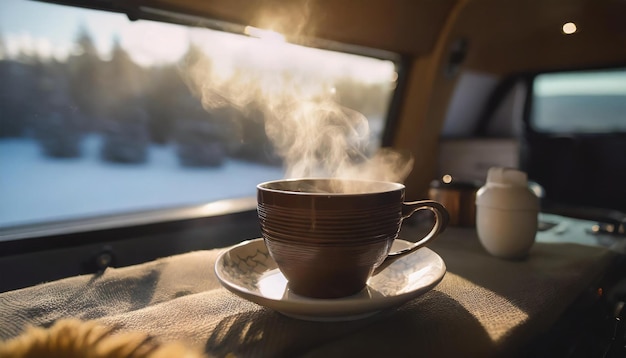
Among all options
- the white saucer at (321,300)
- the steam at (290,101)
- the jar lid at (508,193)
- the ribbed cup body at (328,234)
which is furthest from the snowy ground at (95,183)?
the jar lid at (508,193)

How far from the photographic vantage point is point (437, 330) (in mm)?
635

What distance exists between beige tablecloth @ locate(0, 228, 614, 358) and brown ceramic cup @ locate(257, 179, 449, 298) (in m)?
0.06

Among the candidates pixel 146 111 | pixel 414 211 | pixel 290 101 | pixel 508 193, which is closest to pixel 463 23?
pixel 290 101

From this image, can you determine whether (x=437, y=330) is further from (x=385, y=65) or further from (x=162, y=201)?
(x=385, y=65)

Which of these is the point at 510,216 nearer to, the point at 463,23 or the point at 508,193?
the point at 508,193

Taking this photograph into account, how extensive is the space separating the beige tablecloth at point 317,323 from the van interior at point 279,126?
1cm

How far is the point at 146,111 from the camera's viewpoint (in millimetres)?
1429

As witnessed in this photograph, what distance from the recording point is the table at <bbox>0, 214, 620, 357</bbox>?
23.4 inches

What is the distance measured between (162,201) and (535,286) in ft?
3.81

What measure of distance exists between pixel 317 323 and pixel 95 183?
1011 mm

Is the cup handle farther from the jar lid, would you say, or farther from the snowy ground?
the snowy ground

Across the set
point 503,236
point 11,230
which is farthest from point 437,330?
point 11,230

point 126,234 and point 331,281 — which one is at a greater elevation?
point 331,281

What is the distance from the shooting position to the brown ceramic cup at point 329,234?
596mm
